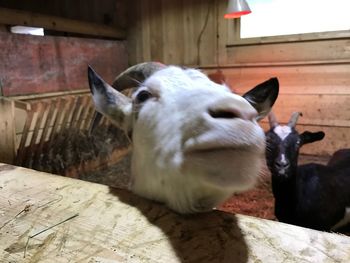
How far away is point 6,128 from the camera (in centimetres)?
218

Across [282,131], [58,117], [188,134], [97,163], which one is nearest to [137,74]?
[188,134]

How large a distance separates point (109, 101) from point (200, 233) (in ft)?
2.86

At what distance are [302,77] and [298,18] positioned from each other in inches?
33.5

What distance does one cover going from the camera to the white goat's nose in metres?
0.92

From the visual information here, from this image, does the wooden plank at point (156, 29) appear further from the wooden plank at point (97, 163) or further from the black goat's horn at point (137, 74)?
the black goat's horn at point (137, 74)

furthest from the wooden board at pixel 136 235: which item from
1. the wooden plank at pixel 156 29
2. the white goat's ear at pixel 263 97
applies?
the wooden plank at pixel 156 29

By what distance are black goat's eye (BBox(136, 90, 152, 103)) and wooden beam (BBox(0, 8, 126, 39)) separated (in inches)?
118

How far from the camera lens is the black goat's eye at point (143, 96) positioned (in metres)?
1.42

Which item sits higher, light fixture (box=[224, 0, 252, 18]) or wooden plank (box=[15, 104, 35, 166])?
light fixture (box=[224, 0, 252, 18])

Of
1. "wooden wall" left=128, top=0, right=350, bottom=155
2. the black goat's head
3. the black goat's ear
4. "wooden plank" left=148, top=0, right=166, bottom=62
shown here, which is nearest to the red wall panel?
"wooden plank" left=148, top=0, right=166, bottom=62

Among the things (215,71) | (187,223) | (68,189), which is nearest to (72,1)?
(215,71)

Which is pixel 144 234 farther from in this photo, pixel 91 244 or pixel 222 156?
pixel 222 156

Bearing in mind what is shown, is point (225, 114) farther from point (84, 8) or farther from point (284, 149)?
point (84, 8)

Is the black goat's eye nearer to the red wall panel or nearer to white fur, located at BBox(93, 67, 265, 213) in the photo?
white fur, located at BBox(93, 67, 265, 213)
